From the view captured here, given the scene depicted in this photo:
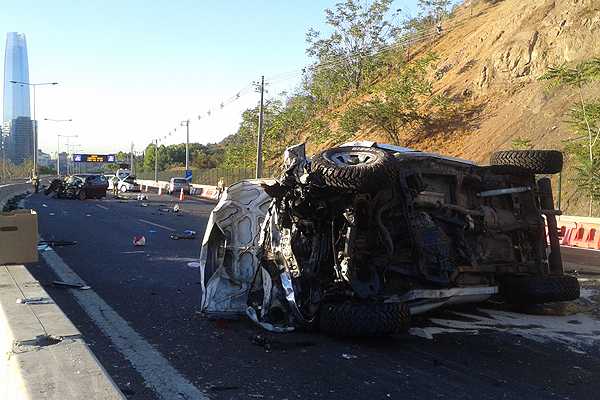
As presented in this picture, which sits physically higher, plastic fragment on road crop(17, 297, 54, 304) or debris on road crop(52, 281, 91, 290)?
plastic fragment on road crop(17, 297, 54, 304)

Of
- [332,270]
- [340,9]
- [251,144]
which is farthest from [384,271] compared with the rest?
[251,144]

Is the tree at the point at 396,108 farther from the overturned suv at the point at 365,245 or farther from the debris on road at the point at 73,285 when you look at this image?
the overturned suv at the point at 365,245

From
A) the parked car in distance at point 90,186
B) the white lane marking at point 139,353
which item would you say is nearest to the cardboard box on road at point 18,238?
the white lane marking at point 139,353

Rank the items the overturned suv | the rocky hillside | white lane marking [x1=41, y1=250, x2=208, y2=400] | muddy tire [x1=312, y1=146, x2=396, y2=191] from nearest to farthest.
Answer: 1. white lane marking [x1=41, y1=250, x2=208, y2=400]
2. muddy tire [x1=312, y1=146, x2=396, y2=191]
3. the overturned suv
4. the rocky hillside

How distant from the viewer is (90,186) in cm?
3359

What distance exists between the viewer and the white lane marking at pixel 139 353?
14.1 ft

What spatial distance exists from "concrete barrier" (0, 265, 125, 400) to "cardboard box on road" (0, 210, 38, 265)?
3.53 m

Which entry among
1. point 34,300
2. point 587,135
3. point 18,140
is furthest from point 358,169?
point 18,140

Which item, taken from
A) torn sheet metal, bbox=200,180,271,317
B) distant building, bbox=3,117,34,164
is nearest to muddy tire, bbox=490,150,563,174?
torn sheet metal, bbox=200,180,271,317

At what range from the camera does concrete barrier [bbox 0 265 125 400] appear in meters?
3.08

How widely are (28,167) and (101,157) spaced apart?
43.9 feet

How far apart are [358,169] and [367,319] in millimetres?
1302

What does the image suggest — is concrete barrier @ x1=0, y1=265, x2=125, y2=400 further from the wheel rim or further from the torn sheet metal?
the wheel rim

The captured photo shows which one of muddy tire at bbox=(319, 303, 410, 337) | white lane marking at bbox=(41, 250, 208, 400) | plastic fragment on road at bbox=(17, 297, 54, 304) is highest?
plastic fragment on road at bbox=(17, 297, 54, 304)
